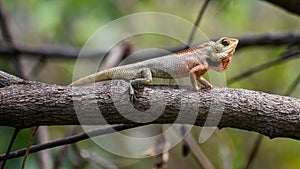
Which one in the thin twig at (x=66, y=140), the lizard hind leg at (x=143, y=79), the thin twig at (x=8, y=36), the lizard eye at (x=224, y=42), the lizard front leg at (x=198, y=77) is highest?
the thin twig at (x=8, y=36)

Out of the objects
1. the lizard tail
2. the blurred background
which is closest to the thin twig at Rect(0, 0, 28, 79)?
the blurred background

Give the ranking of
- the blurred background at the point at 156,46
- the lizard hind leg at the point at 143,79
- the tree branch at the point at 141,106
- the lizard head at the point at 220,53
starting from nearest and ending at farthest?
the tree branch at the point at 141,106
the lizard hind leg at the point at 143,79
the lizard head at the point at 220,53
the blurred background at the point at 156,46

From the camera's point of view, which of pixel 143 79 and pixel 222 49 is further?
pixel 222 49

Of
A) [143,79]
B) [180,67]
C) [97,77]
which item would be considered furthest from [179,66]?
[97,77]

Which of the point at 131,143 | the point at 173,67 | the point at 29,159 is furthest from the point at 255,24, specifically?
the point at 173,67

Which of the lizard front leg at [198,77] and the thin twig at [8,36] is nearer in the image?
the lizard front leg at [198,77]

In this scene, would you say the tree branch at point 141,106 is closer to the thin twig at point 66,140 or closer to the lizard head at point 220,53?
the thin twig at point 66,140

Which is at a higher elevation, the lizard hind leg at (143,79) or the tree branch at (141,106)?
the lizard hind leg at (143,79)

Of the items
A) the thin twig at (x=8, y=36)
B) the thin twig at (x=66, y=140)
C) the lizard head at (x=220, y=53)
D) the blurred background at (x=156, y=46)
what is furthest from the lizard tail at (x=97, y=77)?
the thin twig at (x=8, y=36)

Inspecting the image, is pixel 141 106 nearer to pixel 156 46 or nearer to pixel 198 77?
pixel 198 77
